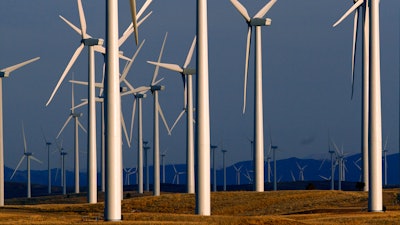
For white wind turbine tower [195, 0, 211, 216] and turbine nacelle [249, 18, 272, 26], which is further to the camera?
turbine nacelle [249, 18, 272, 26]

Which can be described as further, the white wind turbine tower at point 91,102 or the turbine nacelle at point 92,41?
the turbine nacelle at point 92,41

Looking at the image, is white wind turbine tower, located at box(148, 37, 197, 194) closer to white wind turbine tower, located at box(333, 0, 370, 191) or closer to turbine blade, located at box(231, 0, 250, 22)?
turbine blade, located at box(231, 0, 250, 22)

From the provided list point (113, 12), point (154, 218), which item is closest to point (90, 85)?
point (154, 218)

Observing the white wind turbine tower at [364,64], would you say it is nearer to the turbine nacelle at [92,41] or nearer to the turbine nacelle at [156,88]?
the turbine nacelle at [92,41]

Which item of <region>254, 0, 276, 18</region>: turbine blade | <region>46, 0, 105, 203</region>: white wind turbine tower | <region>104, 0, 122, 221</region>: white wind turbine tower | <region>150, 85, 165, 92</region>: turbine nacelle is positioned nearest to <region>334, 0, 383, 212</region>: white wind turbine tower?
<region>104, 0, 122, 221</region>: white wind turbine tower

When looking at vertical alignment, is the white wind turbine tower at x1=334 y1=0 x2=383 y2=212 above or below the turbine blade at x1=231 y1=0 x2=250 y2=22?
below

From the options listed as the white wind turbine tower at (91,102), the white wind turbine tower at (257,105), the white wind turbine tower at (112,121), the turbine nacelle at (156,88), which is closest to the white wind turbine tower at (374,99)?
the white wind turbine tower at (112,121)

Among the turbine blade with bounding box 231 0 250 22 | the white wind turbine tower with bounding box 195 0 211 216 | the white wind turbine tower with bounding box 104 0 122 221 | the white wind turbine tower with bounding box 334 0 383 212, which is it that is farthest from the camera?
the turbine blade with bounding box 231 0 250 22

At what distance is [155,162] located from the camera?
158m

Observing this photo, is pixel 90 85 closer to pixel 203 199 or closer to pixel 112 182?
pixel 203 199

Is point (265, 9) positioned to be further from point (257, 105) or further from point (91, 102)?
point (91, 102)

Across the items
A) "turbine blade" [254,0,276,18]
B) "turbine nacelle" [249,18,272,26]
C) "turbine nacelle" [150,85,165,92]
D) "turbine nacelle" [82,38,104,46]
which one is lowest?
"turbine nacelle" [150,85,165,92]

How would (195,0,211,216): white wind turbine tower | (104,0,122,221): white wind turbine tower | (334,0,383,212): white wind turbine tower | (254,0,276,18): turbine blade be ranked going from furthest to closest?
(254,0,276,18): turbine blade
(334,0,383,212): white wind turbine tower
(195,0,211,216): white wind turbine tower
(104,0,122,221): white wind turbine tower

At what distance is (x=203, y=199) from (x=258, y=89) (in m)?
36.1
